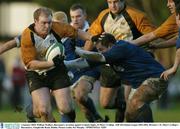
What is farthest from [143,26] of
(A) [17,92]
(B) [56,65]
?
(A) [17,92]

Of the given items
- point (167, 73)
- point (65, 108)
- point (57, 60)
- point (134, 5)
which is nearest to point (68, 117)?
point (65, 108)

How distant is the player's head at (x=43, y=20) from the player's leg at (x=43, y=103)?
2.96ft

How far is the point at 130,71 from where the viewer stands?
559 inches

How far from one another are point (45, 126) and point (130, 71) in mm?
1809

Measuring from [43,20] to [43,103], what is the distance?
1.26 meters

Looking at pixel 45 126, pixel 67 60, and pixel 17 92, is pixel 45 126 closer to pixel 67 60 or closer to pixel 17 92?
pixel 67 60

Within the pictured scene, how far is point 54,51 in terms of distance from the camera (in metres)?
14.1

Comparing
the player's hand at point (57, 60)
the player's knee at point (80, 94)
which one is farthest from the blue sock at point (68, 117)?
the player's knee at point (80, 94)

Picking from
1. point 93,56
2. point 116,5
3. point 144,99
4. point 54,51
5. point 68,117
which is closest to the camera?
point 93,56

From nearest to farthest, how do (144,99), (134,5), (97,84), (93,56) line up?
(93,56)
(144,99)
(97,84)
(134,5)

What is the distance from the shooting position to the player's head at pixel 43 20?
14.0 meters

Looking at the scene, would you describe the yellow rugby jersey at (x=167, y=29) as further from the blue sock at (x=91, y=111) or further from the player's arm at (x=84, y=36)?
the blue sock at (x=91, y=111)

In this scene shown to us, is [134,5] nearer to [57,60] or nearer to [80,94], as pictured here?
[80,94]

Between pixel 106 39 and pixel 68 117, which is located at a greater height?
pixel 106 39
